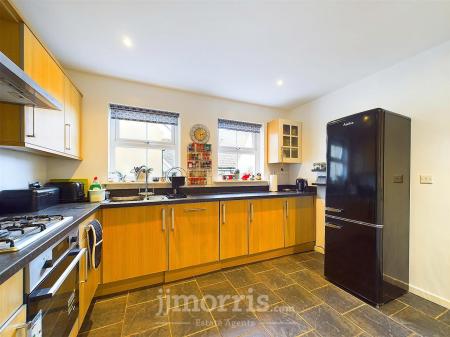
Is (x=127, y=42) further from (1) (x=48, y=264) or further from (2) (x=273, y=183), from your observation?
(2) (x=273, y=183)

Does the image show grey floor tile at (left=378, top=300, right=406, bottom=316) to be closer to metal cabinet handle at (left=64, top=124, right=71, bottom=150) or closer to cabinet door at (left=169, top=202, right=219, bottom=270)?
cabinet door at (left=169, top=202, right=219, bottom=270)

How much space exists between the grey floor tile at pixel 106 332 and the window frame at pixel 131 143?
1.59 metres

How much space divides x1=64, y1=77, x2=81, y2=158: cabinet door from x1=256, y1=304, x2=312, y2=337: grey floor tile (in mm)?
2217

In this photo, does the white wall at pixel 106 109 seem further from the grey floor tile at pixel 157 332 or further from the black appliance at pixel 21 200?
the grey floor tile at pixel 157 332

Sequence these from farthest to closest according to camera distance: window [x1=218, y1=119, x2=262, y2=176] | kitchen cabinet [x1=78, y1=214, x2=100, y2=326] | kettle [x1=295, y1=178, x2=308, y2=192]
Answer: window [x1=218, y1=119, x2=262, y2=176] → kettle [x1=295, y1=178, x2=308, y2=192] → kitchen cabinet [x1=78, y1=214, x2=100, y2=326]

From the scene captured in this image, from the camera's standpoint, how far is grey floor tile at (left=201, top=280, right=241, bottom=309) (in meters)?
1.71

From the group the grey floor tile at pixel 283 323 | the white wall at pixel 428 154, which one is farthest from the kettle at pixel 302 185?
the grey floor tile at pixel 283 323

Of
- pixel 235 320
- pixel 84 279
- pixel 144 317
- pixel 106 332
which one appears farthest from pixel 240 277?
pixel 84 279

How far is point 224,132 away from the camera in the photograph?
3.08 metres

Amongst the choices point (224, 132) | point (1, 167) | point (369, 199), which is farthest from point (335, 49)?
point (1, 167)

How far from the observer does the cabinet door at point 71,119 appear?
1769mm

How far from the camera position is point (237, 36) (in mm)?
1653

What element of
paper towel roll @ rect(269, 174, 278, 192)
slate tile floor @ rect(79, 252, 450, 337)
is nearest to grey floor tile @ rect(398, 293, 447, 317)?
slate tile floor @ rect(79, 252, 450, 337)

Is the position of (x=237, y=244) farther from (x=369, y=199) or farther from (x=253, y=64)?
(x=253, y=64)
